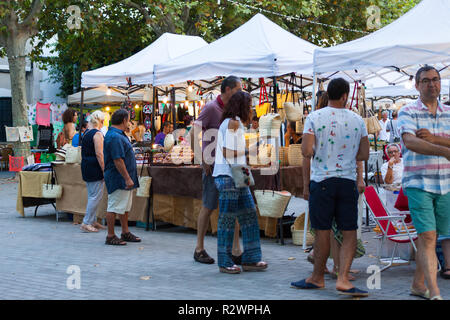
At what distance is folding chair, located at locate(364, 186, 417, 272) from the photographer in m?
6.21

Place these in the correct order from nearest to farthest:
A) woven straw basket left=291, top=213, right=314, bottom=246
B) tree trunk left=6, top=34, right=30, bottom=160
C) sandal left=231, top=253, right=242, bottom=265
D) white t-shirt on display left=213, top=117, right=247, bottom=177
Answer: white t-shirt on display left=213, top=117, right=247, bottom=177 < sandal left=231, top=253, right=242, bottom=265 < woven straw basket left=291, top=213, right=314, bottom=246 < tree trunk left=6, top=34, right=30, bottom=160

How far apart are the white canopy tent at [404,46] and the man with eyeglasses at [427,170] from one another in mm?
1962

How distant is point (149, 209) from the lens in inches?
383

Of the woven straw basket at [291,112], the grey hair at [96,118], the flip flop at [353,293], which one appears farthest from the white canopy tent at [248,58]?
the flip flop at [353,293]

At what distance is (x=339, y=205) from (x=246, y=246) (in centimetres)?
158

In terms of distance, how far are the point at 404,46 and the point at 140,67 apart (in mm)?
6098

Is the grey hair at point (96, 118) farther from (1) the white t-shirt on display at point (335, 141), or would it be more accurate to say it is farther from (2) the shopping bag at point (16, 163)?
(2) the shopping bag at point (16, 163)

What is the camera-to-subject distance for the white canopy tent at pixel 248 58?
29.7ft

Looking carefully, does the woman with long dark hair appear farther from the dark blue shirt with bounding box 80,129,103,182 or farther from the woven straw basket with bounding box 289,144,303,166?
the dark blue shirt with bounding box 80,129,103,182

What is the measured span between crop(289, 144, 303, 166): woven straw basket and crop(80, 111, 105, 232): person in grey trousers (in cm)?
277

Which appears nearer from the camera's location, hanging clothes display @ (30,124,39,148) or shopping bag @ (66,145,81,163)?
shopping bag @ (66,145,81,163)

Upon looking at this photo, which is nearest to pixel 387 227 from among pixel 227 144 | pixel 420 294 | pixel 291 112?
pixel 420 294

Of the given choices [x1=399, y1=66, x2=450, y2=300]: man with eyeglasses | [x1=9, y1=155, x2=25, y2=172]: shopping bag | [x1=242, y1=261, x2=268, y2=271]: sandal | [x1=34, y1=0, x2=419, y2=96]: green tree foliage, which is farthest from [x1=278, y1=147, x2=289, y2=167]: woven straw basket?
[x1=9, y1=155, x2=25, y2=172]: shopping bag
